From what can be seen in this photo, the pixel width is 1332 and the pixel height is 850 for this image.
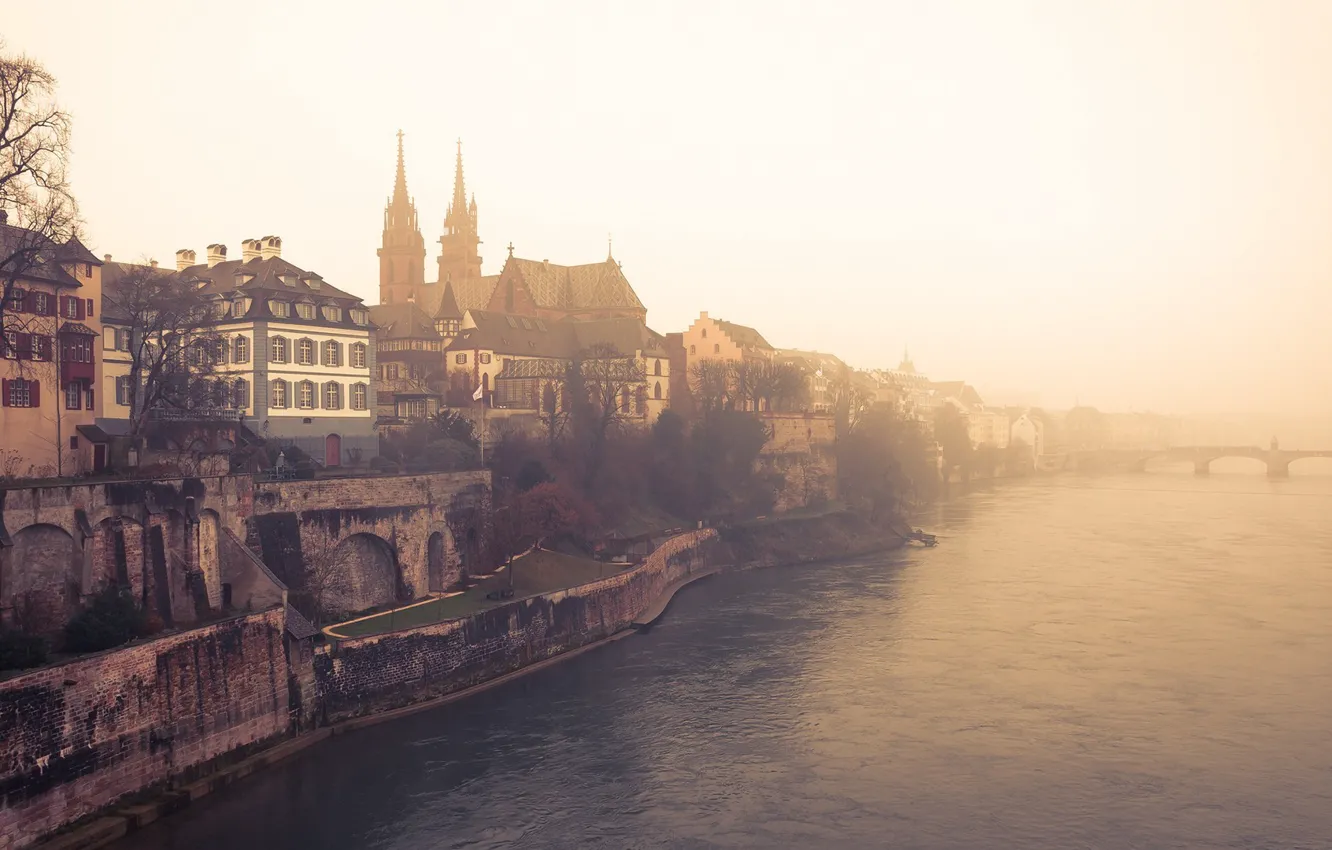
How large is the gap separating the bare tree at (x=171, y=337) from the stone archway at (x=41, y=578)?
35.5 ft

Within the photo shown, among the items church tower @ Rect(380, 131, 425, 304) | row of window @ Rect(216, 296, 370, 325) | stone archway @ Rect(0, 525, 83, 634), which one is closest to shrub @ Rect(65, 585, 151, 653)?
stone archway @ Rect(0, 525, 83, 634)

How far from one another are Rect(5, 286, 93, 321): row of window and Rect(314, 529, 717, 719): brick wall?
13857 mm

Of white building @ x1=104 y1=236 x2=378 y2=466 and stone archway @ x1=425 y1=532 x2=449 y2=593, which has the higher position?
white building @ x1=104 y1=236 x2=378 y2=466

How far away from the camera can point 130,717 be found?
1030 inches

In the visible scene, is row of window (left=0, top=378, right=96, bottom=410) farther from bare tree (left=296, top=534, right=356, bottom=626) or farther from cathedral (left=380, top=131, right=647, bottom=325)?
cathedral (left=380, top=131, right=647, bottom=325)

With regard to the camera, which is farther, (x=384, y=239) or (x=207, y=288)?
(x=384, y=239)

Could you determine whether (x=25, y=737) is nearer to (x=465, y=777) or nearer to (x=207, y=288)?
(x=465, y=777)

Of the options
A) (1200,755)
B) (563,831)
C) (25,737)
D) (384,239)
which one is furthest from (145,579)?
(384,239)

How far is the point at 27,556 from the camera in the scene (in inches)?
1120

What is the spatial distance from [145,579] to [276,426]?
57.8 feet

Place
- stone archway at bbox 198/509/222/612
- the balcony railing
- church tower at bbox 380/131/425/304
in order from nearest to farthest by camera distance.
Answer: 1. stone archway at bbox 198/509/222/612
2. the balcony railing
3. church tower at bbox 380/131/425/304

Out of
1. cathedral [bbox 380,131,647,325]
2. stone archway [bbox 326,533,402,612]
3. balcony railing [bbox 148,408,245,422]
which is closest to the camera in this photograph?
stone archway [bbox 326,533,402,612]

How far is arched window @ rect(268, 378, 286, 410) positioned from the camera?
48.4m

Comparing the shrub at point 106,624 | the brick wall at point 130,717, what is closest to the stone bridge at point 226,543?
the shrub at point 106,624
